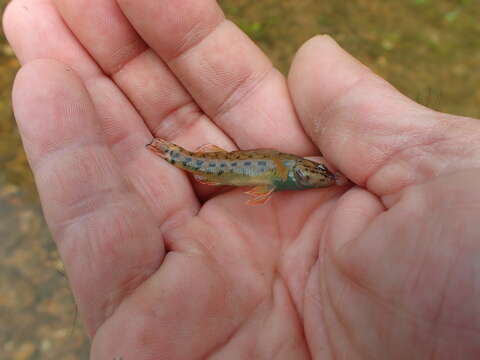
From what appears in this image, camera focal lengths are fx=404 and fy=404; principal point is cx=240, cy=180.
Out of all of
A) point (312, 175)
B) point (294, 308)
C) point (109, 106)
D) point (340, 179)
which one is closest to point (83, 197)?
point (109, 106)

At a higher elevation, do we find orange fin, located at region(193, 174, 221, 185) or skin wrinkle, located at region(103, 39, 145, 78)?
skin wrinkle, located at region(103, 39, 145, 78)

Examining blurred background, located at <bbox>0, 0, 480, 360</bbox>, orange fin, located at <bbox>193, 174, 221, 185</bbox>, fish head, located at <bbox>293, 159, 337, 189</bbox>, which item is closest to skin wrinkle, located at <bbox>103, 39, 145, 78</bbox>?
orange fin, located at <bbox>193, 174, 221, 185</bbox>

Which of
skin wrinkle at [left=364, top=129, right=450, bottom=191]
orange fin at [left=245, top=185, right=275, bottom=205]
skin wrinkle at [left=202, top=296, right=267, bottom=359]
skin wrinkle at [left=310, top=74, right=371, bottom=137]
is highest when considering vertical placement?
skin wrinkle at [left=310, top=74, right=371, bottom=137]

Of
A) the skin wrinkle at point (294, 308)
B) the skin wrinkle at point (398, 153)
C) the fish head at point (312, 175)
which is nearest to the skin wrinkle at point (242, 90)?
the fish head at point (312, 175)

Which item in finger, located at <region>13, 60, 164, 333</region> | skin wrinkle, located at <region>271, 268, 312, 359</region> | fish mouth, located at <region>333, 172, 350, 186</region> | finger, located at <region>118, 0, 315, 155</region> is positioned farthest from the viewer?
finger, located at <region>118, 0, 315, 155</region>

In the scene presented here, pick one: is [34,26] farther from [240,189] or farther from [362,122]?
[362,122]

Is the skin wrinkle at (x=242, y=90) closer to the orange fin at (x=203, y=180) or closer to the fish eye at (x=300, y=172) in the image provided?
the orange fin at (x=203, y=180)

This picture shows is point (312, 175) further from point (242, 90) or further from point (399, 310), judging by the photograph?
point (399, 310)

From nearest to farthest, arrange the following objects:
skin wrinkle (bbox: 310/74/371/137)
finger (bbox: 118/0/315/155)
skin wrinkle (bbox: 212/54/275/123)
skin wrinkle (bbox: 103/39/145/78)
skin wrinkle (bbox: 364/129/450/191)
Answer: skin wrinkle (bbox: 364/129/450/191)
skin wrinkle (bbox: 310/74/371/137)
finger (bbox: 118/0/315/155)
skin wrinkle (bbox: 103/39/145/78)
skin wrinkle (bbox: 212/54/275/123)

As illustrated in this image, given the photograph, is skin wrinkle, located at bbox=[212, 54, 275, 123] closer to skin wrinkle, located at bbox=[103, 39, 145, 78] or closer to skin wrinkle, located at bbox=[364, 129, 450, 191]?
skin wrinkle, located at bbox=[103, 39, 145, 78]

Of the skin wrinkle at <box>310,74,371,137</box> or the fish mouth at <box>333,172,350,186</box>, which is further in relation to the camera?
the fish mouth at <box>333,172,350,186</box>
